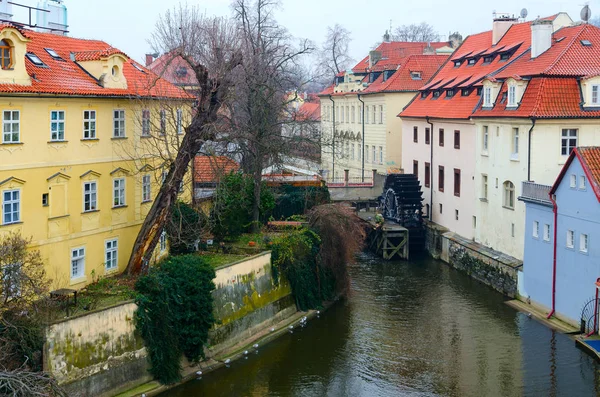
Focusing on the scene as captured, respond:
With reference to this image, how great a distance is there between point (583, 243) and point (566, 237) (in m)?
0.88

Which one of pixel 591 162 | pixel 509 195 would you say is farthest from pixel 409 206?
pixel 591 162

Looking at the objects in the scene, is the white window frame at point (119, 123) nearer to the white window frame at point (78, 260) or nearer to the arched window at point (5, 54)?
the white window frame at point (78, 260)

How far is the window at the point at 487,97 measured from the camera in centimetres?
3203

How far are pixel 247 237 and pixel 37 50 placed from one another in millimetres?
9512

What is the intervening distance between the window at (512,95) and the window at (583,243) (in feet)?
24.4

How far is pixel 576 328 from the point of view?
23.8 meters

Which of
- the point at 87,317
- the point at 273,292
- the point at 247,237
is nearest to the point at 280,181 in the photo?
the point at 247,237

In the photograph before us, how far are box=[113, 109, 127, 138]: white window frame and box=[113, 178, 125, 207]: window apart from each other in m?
1.22

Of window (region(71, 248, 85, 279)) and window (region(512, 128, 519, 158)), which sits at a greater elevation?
window (region(512, 128, 519, 158))

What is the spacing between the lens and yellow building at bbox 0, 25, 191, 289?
1927cm

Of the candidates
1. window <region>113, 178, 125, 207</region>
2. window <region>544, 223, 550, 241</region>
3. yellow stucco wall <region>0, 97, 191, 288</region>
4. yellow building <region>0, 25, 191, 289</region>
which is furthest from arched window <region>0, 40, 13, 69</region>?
window <region>544, 223, 550, 241</region>

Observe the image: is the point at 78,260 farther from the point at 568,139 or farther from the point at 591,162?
the point at 568,139

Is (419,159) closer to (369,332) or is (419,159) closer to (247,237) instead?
(247,237)

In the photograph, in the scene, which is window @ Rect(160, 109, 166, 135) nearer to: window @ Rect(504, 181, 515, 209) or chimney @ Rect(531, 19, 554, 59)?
window @ Rect(504, 181, 515, 209)
